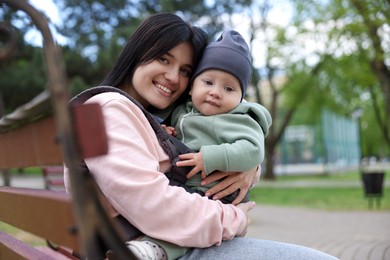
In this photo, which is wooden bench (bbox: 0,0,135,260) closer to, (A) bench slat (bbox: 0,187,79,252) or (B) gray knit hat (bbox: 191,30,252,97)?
(A) bench slat (bbox: 0,187,79,252)

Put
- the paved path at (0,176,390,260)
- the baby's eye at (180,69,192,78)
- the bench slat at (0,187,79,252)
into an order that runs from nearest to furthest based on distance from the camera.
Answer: the bench slat at (0,187,79,252) < the baby's eye at (180,69,192,78) < the paved path at (0,176,390,260)

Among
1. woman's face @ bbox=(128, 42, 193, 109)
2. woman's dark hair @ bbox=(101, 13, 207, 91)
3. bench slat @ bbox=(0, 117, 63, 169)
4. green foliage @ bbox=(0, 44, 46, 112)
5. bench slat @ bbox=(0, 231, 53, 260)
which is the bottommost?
bench slat @ bbox=(0, 231, 53, 260)

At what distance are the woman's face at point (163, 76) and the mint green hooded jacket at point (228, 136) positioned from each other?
0.48ft

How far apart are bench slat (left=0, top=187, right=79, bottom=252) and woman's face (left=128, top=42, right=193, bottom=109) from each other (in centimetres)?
69

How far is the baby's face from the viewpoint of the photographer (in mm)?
2010

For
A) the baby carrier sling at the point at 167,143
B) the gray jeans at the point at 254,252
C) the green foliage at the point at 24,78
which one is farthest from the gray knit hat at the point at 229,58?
the green foliage at the point at 24,78

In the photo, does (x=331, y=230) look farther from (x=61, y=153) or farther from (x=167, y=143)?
(x=61, y=153)

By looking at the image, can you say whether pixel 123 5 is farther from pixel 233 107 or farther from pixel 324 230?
pixel 233 107

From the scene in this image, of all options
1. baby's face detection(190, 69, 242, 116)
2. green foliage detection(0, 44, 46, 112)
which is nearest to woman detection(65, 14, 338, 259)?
baby's face detection(190, 69, 242, 116)

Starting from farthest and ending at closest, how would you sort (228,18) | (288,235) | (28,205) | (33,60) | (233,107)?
(228,18) < (33,60) < (288,235) < (233,107) < (28,205)

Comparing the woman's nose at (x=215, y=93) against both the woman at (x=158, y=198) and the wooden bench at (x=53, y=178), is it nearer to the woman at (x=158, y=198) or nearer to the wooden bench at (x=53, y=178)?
the woman at (x=158, y=198)

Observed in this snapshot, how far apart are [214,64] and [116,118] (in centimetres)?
58

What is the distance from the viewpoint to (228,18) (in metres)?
23.7

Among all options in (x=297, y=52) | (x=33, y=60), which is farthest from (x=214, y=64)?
(x=297, y=52)
